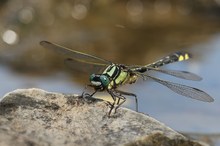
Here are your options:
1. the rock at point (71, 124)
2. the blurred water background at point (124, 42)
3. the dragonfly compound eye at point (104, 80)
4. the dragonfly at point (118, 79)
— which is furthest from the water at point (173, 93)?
the rock at point (71, 124)

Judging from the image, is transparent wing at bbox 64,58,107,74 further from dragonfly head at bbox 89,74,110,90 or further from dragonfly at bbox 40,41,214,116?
dragonfly head at bbox 89,74,110,90

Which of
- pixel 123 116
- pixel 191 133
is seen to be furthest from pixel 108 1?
pixel 123 116

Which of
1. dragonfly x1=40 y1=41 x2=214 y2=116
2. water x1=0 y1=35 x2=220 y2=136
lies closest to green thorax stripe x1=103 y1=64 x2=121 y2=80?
dragonfly x1=40 y1=41 x2=214 y2=116

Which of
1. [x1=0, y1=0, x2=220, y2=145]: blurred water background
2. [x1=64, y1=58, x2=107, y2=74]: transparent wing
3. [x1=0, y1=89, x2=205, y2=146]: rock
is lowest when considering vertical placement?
[x1=0, y1=89, x2=205, y2=146]: rock

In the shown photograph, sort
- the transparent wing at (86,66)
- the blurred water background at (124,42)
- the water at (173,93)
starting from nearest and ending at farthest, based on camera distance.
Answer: the transparent wing at (86,66) < the water at (173,93) < the blurred water background at (124,42)

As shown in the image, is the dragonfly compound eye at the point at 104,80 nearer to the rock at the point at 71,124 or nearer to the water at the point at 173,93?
the rock at the point at 71,124

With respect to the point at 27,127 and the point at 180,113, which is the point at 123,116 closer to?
the point at 27,127
